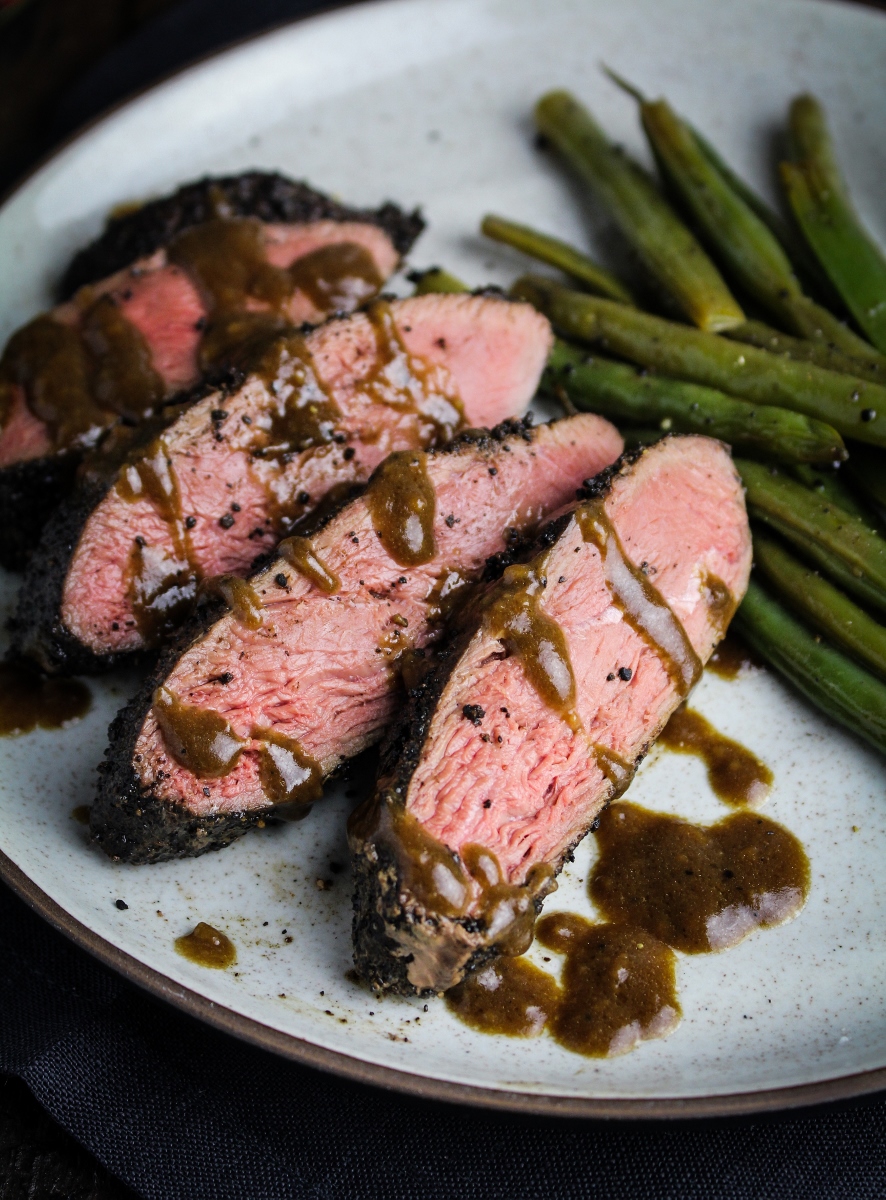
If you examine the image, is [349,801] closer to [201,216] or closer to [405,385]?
[405,385]

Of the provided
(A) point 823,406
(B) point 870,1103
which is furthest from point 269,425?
(B) point 870,1103

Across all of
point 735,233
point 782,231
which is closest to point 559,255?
point 735,233

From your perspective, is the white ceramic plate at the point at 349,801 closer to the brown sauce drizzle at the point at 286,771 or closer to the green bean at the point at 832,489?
the brown sauce drizzle at the point at 286,771

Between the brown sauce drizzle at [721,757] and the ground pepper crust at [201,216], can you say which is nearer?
the brown sauce drizzle at [721,757]

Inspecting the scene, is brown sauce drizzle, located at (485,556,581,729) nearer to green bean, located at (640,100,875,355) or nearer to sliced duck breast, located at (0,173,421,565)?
sliced duck breast, located at (0,173,421,565)

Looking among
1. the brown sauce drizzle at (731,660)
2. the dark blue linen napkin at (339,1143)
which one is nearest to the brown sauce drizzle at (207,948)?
the dark blue linen napkin at (339,1143)

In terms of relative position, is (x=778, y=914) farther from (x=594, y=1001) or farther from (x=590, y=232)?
(x=590, y=232)
